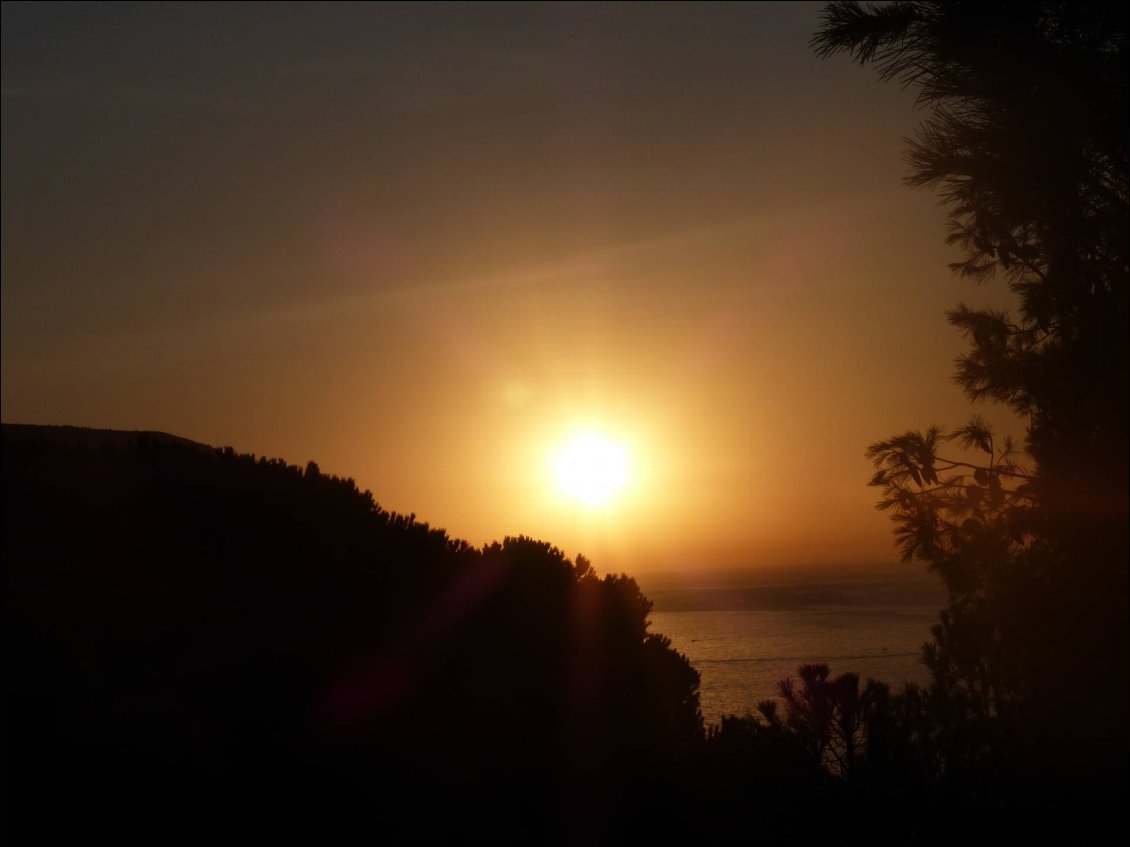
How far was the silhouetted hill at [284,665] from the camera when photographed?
18.4 ft

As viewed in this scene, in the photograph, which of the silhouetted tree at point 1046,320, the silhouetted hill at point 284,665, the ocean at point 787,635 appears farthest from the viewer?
the ocean at point 787,635

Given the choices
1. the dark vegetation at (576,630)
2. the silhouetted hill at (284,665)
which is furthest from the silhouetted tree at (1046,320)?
the silhouetted hill at (284,665)

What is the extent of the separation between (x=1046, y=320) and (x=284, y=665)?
778 cm

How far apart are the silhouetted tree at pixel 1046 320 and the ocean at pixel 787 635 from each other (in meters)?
5.82

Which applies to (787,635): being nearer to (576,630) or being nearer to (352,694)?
(576,630)

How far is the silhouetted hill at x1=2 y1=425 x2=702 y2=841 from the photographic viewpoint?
5613 millimetres

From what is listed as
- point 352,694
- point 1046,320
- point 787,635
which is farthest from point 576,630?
point 787,635

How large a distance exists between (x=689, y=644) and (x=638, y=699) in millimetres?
64219

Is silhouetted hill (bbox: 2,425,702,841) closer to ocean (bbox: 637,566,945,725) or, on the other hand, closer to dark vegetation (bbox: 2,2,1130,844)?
dark vegetation (bbox: 2,2,1130,844)

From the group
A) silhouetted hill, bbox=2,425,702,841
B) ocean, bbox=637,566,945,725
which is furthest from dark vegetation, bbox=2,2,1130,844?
ocean, bbox=637,566,945,725

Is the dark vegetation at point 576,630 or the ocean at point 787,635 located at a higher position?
the ocean at point 787,635

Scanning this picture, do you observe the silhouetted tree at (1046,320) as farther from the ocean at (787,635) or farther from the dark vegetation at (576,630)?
the ocean at (787,635)

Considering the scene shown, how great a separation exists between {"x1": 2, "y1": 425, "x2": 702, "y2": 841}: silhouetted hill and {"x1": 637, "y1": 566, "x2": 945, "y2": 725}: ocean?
26.2 feet

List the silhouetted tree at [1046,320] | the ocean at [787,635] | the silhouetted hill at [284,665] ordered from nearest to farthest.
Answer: the silhouetted hill at [284,665] < the silhouetted tree at [1046,320] < the ocean at [787,635]
